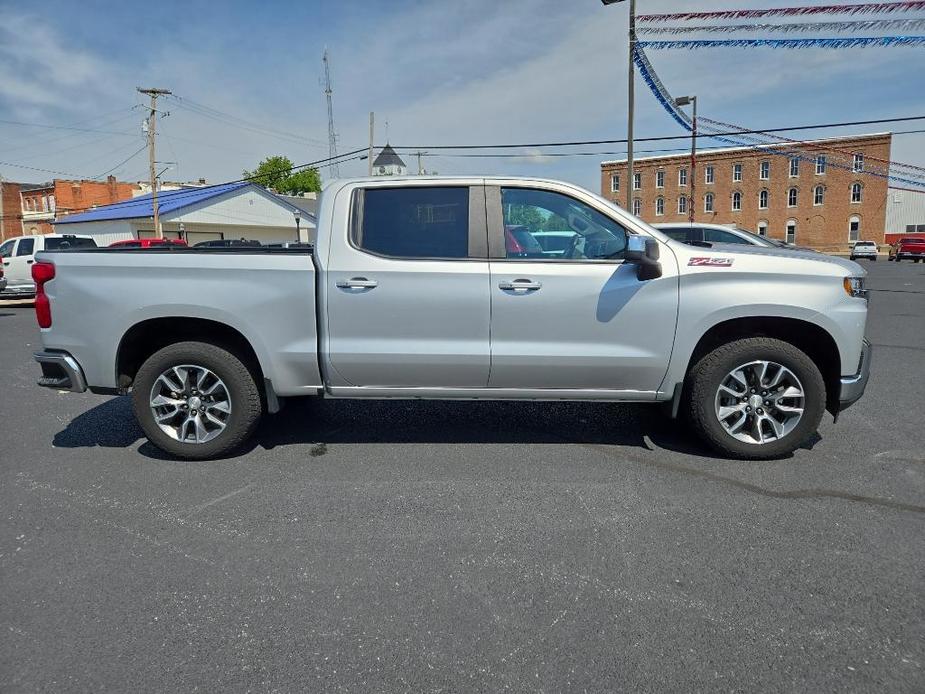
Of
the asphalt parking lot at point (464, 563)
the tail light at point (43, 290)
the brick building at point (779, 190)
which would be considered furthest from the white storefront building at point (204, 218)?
the brick building at point (779, 190)

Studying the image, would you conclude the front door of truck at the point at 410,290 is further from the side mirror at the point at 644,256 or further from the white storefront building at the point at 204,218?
the white storefront building at the point at 204,218

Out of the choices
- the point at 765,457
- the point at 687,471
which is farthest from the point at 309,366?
the point at 765,457

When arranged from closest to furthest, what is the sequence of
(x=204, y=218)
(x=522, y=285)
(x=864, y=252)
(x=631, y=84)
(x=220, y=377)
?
(x=522, y=285) → (x=220, y=377) → (x=631, y=84) → (x=204, y=218) → (x=864, y=252)

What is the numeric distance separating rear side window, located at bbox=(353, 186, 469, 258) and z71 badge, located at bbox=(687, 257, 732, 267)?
1.50 meters

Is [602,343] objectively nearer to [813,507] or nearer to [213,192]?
[813,507]

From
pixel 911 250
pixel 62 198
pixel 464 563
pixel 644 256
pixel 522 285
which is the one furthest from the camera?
pixel 62 198

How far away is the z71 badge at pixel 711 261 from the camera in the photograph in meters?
3.88

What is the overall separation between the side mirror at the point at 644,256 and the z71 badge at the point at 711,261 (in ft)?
0.77

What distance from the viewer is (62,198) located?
54219 mm

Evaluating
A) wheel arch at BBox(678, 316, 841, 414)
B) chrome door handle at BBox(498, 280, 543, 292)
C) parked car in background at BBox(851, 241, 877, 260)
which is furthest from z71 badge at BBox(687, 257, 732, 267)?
parked car in background at BBox(851, 241, 877, 260)

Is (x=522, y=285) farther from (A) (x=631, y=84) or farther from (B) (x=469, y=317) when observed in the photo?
(A) (x=631, y=84)

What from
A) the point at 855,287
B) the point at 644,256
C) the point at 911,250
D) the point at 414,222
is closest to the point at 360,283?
the point at 414,222

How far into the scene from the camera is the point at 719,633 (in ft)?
7.79

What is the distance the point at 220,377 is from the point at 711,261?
3416 millimetres
